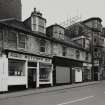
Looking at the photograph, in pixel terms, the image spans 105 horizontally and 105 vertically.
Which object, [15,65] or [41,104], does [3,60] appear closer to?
[15,65]

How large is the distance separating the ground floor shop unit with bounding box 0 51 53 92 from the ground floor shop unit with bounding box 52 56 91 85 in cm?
120

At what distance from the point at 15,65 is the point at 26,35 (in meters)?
3.95

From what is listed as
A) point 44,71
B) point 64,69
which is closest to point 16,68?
point 44,71

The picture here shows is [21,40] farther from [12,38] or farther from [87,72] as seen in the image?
[87,72]

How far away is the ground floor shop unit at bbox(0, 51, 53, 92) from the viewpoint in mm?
16250

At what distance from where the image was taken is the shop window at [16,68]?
17347mm

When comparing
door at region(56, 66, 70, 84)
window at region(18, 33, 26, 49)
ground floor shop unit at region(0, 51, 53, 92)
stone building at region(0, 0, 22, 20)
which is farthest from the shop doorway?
stone building at region(0, 0, 22, 20)

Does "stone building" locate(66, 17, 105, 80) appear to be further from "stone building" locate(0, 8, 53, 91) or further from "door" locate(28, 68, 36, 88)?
"door" locate(28, 68, 36, 88)

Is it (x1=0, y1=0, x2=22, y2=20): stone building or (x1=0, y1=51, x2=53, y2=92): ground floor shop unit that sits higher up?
(x1=0, y1=0, x2=22, y2=20): stone building

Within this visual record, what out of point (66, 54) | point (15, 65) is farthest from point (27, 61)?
point (66, 54)

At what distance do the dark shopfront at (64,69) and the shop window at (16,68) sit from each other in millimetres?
5342

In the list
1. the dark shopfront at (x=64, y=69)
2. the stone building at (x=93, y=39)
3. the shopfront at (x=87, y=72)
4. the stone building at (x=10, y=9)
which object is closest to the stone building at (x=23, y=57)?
the dark shopfront at (x=64, y=69)

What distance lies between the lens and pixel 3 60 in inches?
635

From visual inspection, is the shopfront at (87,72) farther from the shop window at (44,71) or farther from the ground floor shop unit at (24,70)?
the shop window at (44,71)
